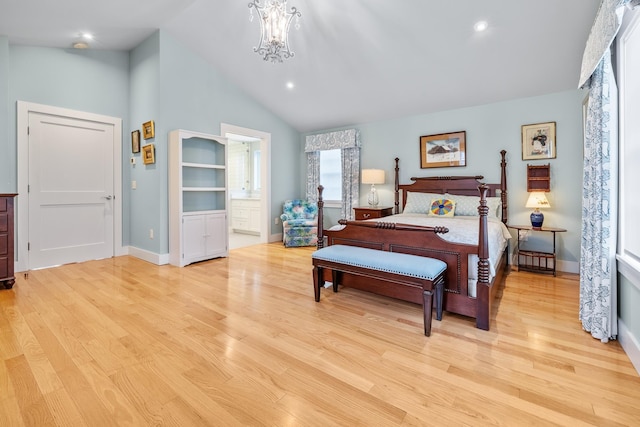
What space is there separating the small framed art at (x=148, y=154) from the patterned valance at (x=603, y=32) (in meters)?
4.62

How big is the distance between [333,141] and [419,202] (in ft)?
6.96

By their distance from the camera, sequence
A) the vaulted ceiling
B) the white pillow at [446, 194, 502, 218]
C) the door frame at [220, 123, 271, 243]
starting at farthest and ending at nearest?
the door frame at [220, 123, 271, 243] < the white pillow at [446, 194, 502, 218] < the vaulted ceiling

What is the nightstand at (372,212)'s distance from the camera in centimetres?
484

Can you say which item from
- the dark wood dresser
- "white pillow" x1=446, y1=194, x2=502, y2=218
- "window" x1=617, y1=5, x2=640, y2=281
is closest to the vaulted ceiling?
"window" x1=617, y1=5, x2=640, y2=281

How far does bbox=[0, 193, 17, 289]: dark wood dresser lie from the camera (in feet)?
9.85

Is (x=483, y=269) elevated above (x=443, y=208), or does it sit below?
below

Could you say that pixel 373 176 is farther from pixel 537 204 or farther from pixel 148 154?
pixel 148 154

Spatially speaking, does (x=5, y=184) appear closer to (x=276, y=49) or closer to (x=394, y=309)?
(x=276, y=49)

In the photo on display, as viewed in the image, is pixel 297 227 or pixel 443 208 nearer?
pixel 443 208

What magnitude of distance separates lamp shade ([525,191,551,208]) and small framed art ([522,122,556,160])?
55cm


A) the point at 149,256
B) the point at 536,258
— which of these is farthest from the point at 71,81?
the point at 536,258

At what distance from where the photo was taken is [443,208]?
4.12m

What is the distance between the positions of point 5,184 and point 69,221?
811 millimetres

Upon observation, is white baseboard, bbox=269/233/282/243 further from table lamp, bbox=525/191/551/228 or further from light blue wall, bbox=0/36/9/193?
table lamp, bbox=525/191/551/228
